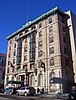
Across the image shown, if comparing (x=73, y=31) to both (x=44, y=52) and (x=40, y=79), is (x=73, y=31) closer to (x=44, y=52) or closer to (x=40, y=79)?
(x=44, y=52)

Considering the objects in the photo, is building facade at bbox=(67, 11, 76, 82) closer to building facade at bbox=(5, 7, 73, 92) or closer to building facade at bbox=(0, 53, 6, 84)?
building facade at bbox=(5, 7, 73, 92)

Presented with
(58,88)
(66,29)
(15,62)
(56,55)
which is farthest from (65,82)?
(15,62)

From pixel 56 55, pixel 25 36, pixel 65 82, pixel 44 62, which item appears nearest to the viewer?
pixel 65 82

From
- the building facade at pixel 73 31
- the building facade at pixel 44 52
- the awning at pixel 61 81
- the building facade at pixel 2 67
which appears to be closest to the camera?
the awning at pixel 61 81

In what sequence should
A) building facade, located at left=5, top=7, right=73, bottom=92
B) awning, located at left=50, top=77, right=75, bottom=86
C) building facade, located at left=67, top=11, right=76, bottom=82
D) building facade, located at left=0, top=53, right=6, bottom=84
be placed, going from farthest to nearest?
1. building facade, located at left=0, top=53, right=6, bottom=84
2. building facade, located at left=67, top=11, right=76, bottom=82
3. building facade, located at left=5, top=7, right=73, bottom=92
4. awning, located at left=50, top=77, right=75, bottom=86

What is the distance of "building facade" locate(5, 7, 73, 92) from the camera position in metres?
43.9

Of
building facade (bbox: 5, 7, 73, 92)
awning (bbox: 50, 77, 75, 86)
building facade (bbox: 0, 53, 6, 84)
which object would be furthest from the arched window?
building facade (bbox: 0, 53, 6, 84)

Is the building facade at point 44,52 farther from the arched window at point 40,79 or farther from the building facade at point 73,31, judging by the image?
the building facade at point 73,31

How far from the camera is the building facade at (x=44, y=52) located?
43.9 m

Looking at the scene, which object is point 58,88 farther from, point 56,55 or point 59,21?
point 59,21

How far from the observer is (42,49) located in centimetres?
4906

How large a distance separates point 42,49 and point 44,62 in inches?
171

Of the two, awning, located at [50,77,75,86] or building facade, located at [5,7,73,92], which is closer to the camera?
awning, located at [50,77,75,86]

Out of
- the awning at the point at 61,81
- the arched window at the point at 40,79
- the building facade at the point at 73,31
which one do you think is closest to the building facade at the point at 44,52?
the arched window at the point at 40,79
